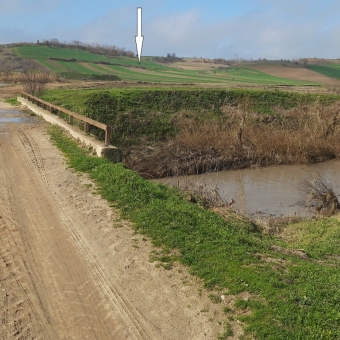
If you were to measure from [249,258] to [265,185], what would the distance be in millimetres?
11567

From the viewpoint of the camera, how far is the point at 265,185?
1842 cm

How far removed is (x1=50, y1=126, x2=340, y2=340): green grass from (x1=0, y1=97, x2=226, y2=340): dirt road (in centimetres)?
38

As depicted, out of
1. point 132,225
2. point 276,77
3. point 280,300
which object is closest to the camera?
point 280,300

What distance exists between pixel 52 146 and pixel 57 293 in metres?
10.7

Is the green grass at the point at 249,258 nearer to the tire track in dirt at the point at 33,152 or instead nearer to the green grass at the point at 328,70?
the tire track in dirt at the point at 33,152

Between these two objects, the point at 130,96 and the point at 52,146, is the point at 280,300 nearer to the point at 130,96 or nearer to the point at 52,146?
the point at 52,146

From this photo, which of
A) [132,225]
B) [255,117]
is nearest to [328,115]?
[255,117]

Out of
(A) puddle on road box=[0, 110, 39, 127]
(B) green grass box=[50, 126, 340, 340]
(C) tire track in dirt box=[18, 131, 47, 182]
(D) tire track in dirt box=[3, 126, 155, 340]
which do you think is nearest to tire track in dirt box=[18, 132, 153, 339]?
(D) tire track in dirt box=[3, 126, 155, 340]

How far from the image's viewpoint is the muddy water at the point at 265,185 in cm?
1456

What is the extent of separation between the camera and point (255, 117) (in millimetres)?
28172

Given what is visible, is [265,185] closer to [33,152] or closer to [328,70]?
[33,152]

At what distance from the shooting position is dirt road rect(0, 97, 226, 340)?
217 inches

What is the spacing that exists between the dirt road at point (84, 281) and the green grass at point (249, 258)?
38 cm

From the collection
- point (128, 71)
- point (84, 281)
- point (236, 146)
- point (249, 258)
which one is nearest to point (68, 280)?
point (84, 281)
